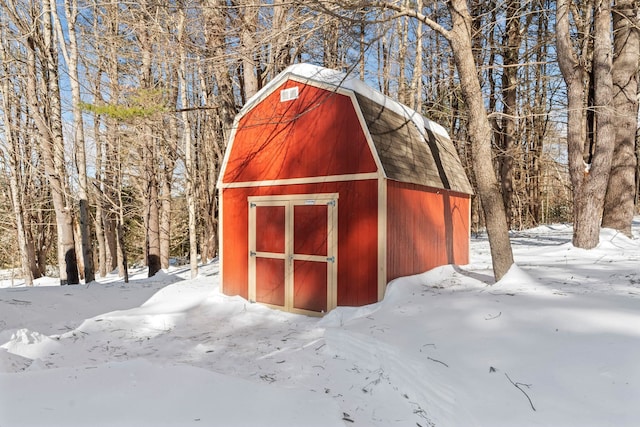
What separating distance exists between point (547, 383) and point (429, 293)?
8.79 feet

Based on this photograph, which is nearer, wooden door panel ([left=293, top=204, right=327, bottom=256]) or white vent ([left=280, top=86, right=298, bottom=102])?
wooden door panel ([left=293, top=204, right=327, bottom=256])

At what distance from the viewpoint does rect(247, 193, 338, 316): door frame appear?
223 inches

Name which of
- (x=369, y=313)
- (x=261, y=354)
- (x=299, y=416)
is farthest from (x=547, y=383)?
(x=261, y=354)

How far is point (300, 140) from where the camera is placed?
20.1 ft

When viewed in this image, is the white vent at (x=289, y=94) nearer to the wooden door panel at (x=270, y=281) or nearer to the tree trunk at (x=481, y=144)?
the tree trunk at (x=481, y=144)

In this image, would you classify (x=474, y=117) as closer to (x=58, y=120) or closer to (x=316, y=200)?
(x=316, y=200)

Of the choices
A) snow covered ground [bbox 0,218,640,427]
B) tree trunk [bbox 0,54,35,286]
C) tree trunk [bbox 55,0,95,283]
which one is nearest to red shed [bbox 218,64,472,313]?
snow covered ground [bbox 0,218,640,427]

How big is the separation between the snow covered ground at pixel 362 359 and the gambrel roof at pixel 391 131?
1965 millimetres

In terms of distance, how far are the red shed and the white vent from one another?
0.02 metres

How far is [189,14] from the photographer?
32.9ft

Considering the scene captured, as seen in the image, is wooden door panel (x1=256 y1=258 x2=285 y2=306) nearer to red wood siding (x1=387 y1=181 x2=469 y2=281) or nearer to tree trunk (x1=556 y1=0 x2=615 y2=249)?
red wood siding (x1=387 y1=181 x2=469 y2=281)

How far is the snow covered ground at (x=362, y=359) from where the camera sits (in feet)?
7.11

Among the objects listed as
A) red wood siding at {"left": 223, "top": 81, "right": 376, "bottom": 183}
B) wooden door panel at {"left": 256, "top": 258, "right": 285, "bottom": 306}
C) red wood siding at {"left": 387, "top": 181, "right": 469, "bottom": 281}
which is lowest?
wooden door panel at {"left": 256, "top": 258, "right": 285, "bottom": 306}

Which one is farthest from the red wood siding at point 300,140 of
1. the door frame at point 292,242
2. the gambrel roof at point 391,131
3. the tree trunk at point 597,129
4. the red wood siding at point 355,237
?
the tree trunk at point 597,129
